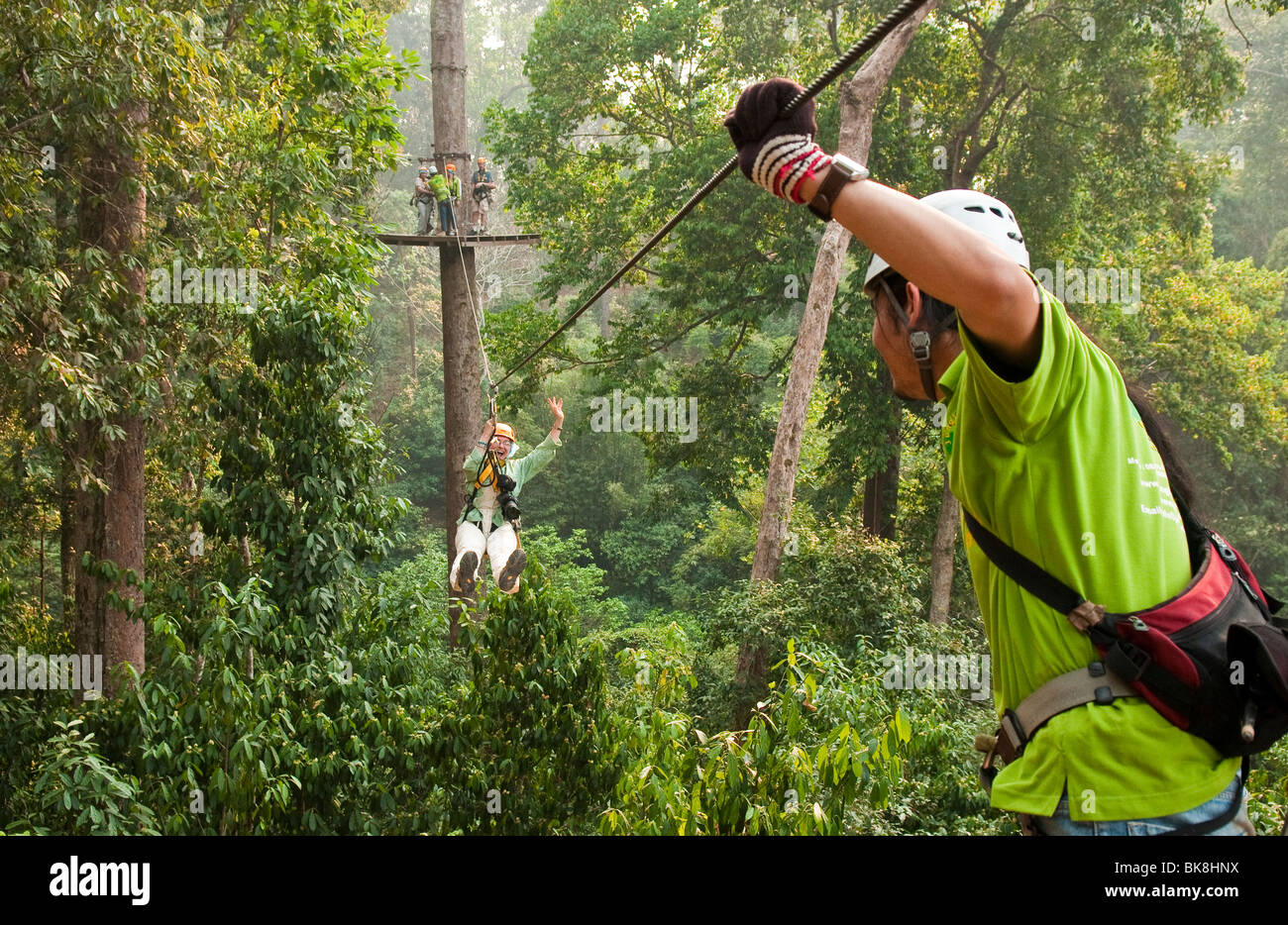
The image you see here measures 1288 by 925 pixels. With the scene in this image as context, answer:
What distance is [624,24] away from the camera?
1466 centimetres

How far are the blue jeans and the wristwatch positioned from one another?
866 millimetres

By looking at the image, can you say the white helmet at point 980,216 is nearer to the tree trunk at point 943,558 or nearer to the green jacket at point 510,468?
the green jacket at point 510,468

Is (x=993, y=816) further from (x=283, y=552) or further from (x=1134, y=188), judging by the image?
(x=1134, y=188)

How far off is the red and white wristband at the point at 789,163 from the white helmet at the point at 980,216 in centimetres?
22

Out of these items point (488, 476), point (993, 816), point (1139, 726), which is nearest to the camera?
point (1139, 726)

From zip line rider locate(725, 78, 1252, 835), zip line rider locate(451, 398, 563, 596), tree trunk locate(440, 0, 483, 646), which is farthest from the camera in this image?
tree trunk locate(440, 0, 483, 646)

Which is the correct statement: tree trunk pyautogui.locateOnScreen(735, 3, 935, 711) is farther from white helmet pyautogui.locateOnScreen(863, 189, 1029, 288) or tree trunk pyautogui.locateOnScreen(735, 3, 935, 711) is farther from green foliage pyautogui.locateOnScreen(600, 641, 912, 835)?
white helmet pyautogui.locateOnScreen(863, 189, 1029, 288)

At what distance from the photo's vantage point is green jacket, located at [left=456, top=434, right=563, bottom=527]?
9.02 m

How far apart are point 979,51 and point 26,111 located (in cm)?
1123

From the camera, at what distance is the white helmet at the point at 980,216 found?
170cm

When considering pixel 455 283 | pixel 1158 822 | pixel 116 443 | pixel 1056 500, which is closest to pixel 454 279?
pixel 455 283

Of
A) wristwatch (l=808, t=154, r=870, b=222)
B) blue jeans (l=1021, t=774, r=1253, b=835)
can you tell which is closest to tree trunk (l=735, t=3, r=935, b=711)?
blue jeans (l=1021, t=774, r=1253, b=835)

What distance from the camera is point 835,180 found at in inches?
57.3

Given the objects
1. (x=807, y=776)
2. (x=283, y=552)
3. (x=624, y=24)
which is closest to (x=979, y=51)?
(x=624, y=24)
